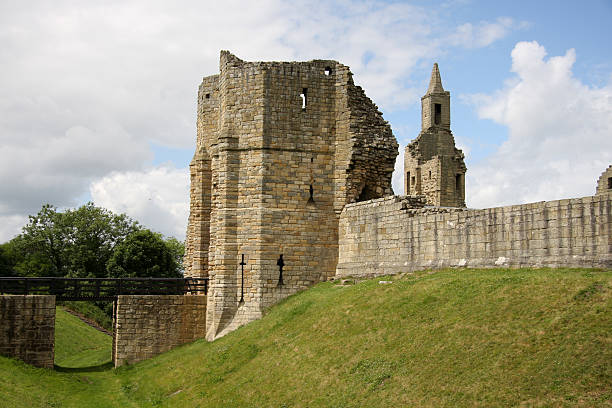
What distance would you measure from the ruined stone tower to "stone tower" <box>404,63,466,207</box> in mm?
22305

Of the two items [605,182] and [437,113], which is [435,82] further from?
[605,182]

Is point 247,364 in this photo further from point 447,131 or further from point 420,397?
point 447,131

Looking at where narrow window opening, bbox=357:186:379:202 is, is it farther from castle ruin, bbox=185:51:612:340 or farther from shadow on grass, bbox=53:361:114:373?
shadow on grass, bbox=53:361:114:373

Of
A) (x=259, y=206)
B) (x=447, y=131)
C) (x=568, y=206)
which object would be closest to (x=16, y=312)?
(x=259, y=206)

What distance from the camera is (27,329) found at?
71.1 ft

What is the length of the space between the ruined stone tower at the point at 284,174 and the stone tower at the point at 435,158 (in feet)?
73.2

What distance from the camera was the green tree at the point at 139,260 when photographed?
44.6m

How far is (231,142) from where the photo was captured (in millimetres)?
22000

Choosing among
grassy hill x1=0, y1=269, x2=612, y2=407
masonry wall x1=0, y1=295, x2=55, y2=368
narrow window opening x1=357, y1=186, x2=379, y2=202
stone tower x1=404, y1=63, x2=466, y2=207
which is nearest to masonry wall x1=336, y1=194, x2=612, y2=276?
grassy hill x1=0, y1=269, x2=612, y2=407

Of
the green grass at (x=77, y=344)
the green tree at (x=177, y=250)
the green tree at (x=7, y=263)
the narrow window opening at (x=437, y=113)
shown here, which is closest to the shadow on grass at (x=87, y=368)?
the green grass at (x=77, y=344)

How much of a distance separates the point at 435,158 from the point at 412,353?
33.8 meters

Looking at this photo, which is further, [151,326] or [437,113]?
[437,113]

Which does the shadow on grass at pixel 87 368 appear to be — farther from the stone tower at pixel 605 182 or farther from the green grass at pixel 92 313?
the stone tower at pixel 605 182

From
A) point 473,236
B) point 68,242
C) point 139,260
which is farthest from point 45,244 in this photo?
point 473,236
